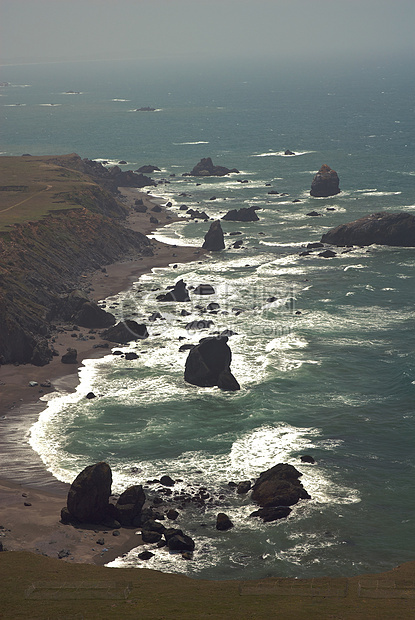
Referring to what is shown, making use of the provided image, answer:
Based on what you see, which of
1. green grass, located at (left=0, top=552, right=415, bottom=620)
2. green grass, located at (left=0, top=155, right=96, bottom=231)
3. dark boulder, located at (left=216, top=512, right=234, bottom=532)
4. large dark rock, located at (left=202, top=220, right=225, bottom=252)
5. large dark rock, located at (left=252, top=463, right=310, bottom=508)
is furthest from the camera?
large dark rock, located at (left=202, top=220, right=225, bottom=252)

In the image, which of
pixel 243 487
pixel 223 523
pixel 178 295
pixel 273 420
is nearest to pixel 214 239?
pixel 178 295

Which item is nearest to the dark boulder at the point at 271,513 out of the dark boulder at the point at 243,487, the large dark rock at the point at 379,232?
the dark boulder at the point at 243,487

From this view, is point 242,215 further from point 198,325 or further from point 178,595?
point 178,595

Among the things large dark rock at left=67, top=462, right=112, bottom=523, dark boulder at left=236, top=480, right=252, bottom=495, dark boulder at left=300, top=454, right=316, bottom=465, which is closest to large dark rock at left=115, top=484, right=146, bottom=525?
large dark rock at left=67, top=462, right=112, bottom=523

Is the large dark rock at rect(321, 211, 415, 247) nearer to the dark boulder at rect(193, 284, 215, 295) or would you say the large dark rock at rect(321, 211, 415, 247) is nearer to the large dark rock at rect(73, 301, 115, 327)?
the dark boulder at rect(193, 284, 215, 295)

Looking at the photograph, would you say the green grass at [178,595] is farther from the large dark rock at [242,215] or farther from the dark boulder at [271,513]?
the large dark rock at [242,215]

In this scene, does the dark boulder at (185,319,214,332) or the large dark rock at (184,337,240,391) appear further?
the dark boulder at (185,319,214,332)

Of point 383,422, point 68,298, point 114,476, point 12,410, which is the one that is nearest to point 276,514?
point 114,476
